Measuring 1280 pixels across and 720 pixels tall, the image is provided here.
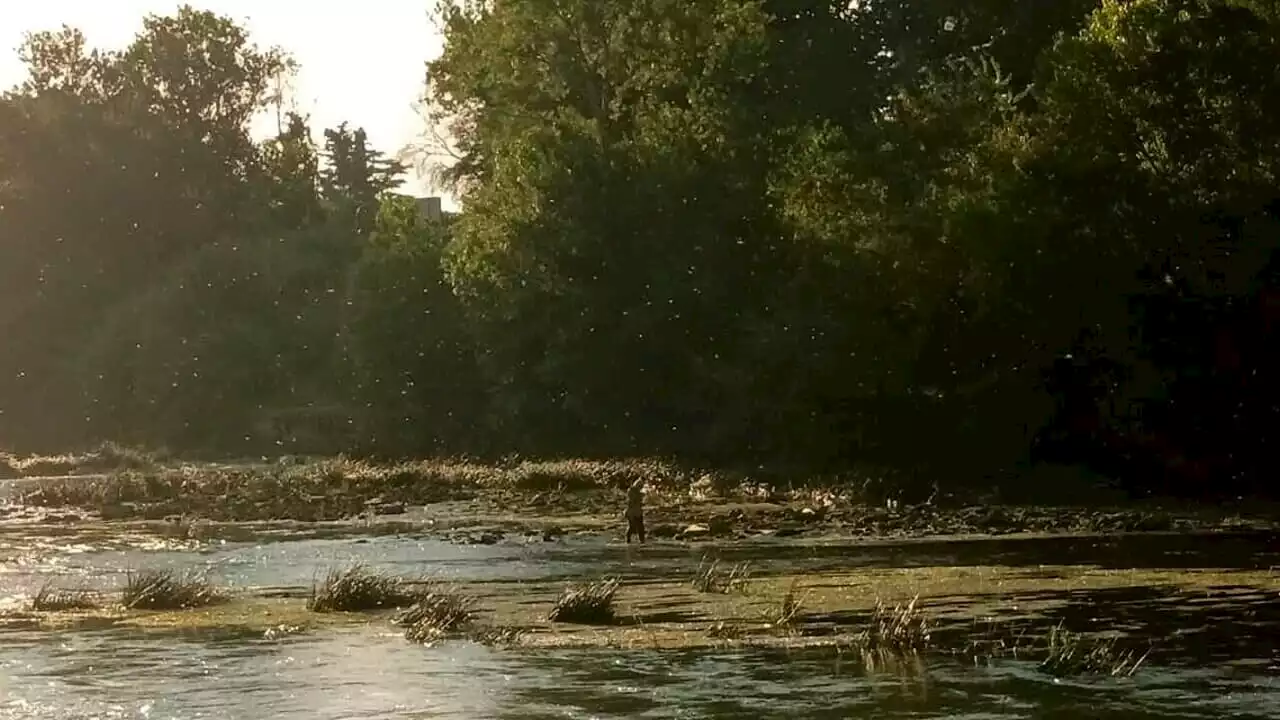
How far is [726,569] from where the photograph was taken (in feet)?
110

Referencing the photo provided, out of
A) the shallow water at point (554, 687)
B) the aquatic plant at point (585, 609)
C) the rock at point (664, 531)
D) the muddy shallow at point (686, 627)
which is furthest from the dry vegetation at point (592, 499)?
the shallow water at point (554, 687)

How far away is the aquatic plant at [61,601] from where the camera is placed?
30000 millimetres

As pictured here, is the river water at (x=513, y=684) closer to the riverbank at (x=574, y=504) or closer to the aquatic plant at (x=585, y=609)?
the aquatic plant at (x=585, y=609)

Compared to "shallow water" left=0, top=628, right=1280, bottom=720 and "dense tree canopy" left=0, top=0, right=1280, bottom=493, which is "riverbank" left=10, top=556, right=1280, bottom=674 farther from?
"dense tree canopy" left=0, top=0, right=1280, bottom=493

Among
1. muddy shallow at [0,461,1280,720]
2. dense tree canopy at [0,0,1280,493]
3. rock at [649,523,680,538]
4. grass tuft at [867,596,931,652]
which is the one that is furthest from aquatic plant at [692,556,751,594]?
dense tree canopy at [0,0,1280,493]

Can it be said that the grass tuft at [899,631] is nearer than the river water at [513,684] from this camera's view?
No

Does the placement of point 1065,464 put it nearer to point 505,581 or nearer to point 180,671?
point 505,581

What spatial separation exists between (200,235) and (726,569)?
85.9 meters

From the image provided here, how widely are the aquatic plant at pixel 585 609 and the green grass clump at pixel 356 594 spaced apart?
10.0ft

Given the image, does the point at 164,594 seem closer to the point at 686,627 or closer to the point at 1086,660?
the point at 686,627

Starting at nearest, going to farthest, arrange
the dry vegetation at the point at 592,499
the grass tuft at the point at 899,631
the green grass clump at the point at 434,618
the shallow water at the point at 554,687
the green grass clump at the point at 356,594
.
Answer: the shallow water at the point at 554,687 → the grass tuft at the point at 899,631 → the green grass clump at the point at 434,618 → the green grass clump at the point at 356,594 → the dry vegetation at the point at 592,499

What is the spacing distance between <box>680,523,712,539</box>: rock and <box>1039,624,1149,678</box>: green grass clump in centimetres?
1928

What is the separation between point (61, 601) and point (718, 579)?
9.43 metres

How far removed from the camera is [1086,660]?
21.6 meters
